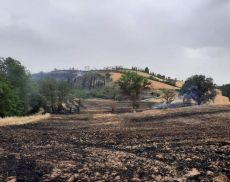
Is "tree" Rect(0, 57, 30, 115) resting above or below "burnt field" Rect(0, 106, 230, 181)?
above

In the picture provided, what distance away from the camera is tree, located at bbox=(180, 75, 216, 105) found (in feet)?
278

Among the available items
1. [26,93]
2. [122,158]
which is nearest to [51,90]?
[26,93]

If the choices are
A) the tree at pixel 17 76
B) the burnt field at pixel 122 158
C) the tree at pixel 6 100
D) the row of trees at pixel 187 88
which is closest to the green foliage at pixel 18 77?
the tree at pixel 17 76

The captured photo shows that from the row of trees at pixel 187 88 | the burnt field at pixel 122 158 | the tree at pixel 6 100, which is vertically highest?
the row of trees at pixel 187 88

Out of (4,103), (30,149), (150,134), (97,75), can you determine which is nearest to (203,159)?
→ (30,149)

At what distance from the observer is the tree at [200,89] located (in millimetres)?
84688

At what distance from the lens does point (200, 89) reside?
86312mm

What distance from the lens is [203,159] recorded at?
18.5 meters

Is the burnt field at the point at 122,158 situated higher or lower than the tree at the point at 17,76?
lower

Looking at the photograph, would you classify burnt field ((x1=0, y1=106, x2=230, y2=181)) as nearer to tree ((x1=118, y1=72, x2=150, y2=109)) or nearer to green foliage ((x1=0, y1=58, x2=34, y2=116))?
green foliage ((x1=0, y1=58, x2=34, y2=116))

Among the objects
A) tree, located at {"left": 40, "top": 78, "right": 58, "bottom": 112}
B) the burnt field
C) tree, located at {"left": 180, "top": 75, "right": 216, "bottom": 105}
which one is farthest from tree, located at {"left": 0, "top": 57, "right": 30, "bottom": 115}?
the burnt field

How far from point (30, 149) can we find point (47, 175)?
8.18 meters

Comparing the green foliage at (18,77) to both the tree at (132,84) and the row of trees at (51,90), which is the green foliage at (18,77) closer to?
the row of trees at (51,90)

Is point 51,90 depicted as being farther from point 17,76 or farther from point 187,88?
point 187,88
